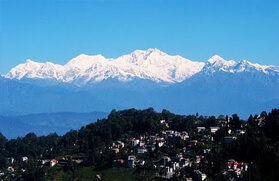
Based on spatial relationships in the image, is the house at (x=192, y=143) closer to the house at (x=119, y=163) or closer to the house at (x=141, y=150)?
the house at (x=141, y=150)

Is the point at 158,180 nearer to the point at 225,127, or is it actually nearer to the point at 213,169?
the point at 213,169

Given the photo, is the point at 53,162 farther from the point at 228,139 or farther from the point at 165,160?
the point at 228,139

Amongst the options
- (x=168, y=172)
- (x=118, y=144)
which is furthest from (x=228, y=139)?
(x=118, y=144)

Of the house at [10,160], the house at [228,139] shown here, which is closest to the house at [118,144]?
the house at [228,139]

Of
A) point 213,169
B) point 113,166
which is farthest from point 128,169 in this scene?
point 213,169

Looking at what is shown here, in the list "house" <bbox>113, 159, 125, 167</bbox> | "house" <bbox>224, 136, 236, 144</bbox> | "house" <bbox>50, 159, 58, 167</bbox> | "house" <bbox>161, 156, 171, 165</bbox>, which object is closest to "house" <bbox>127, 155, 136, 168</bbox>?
"house" <bbox>113, 159, 125, 167</bbox>

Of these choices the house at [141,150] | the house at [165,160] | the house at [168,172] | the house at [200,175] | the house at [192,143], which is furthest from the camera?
the house at [141,150]

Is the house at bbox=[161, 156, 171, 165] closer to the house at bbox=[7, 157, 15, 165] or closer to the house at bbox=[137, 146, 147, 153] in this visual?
the house at bbox=[137, 146, 147, 153]

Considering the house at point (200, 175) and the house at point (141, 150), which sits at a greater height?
the house at point (141, 150)
